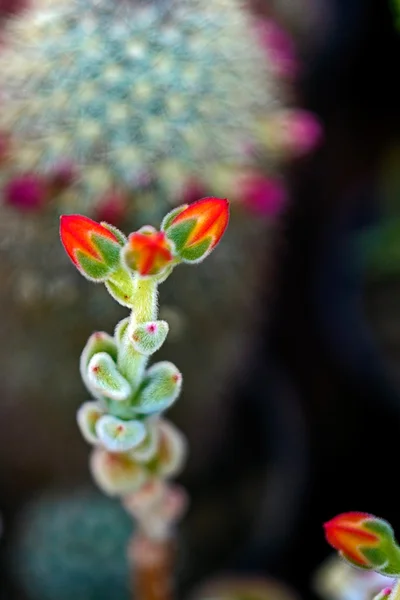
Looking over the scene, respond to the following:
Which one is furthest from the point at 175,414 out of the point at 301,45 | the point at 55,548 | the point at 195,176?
the point at 301,45

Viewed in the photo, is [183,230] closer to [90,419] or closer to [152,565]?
[90,419]

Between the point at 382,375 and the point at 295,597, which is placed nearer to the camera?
the point at 295,597

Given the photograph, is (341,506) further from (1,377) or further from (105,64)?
(105,64)

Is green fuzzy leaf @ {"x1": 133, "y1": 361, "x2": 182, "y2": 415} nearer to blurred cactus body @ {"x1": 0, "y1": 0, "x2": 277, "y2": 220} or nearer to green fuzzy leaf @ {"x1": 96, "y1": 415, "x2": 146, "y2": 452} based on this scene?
green fuzzy leaf @ {"x1": 96, "y1": 415, "x2": 146, "y2": 452}

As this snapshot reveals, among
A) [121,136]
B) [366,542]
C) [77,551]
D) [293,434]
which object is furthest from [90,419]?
[293,434]

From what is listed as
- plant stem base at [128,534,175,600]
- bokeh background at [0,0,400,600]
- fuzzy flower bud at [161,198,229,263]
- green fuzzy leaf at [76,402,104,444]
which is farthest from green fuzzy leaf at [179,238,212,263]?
bokeh background at [0,0,400,600]

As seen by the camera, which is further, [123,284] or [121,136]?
[121,136]

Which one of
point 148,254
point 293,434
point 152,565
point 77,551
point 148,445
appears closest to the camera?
point 148,254
